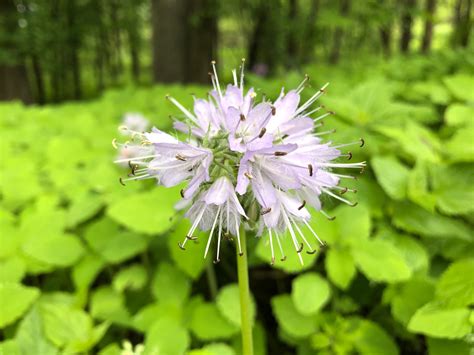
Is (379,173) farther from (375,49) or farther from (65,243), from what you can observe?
(375,49)

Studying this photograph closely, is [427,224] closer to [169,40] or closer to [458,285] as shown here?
[458,285]

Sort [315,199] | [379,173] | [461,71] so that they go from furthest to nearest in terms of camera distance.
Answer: [461,71] → [379,173] → [315,199]

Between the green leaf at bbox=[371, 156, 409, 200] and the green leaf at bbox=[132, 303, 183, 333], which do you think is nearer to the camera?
the green leaf at bbox=[132, 303, 183, 333]

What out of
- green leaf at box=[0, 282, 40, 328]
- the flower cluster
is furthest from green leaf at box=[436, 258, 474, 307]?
green leaf at box=[0, 282, 40, 328]

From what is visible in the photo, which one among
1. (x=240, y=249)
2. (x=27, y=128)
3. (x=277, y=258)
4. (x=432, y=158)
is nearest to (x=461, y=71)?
(x=432, y=158)

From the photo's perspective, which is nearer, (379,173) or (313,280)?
(313,280)

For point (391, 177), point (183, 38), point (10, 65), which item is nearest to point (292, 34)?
point (183, 38)

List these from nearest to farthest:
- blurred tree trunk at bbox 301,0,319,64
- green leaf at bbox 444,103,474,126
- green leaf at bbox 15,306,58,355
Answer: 1. green leaf at bbox 15,306,58,355
2. green leaf at bbox 444,103,474,126
3. blurred tree trunk at bbox 301,0,319,64

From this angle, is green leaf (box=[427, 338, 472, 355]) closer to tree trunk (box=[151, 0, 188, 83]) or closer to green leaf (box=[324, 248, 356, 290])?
green leaf (box=[324, 248, 356, 290])
